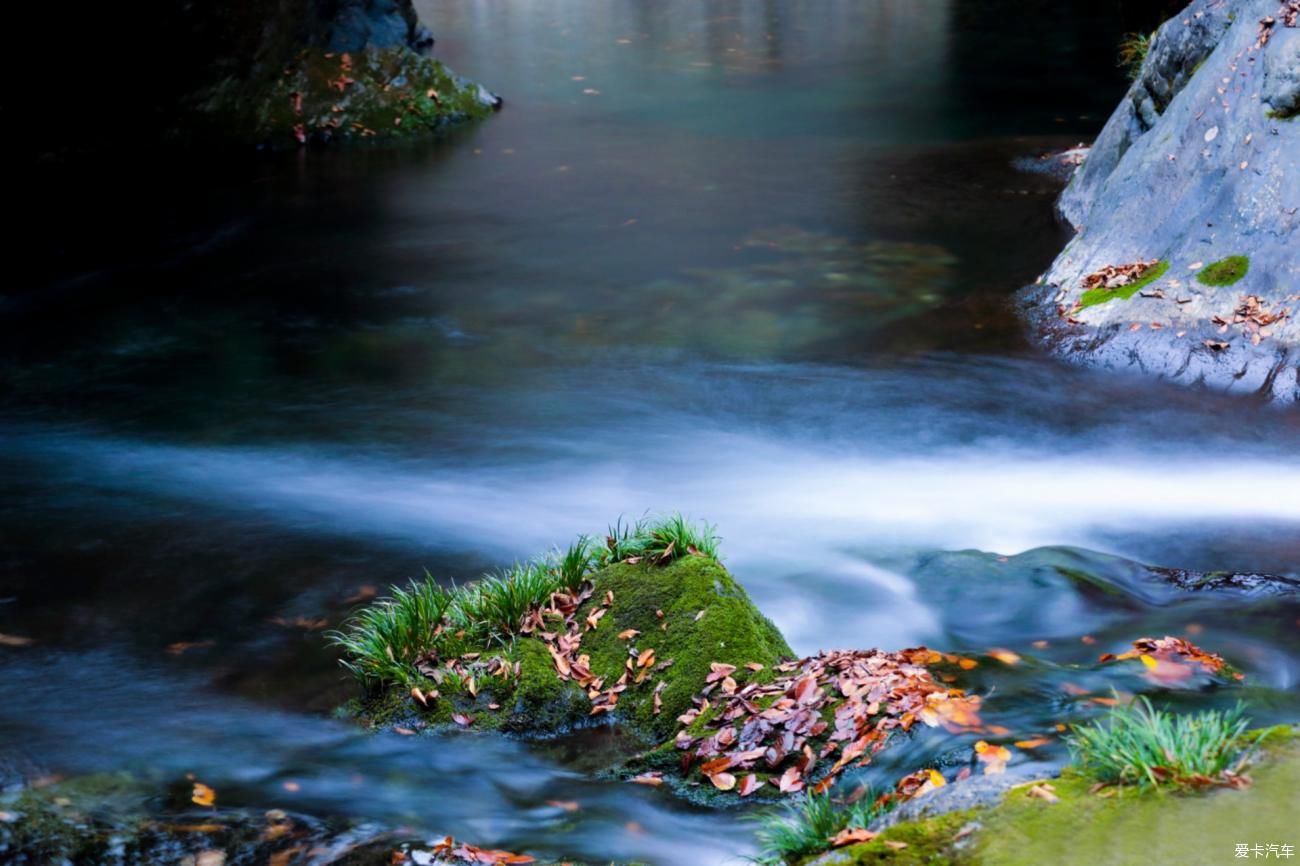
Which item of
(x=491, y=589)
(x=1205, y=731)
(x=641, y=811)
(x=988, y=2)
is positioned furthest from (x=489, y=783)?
(x=988, y=2)

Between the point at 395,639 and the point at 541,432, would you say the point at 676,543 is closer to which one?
the point at 395,639

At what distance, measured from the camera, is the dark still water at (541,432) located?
5242mm

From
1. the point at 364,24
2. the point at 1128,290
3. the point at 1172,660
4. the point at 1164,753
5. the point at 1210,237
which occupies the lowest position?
the point at 1172,660

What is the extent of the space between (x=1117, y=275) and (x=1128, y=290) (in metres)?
0.28

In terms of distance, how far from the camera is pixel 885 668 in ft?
15.4

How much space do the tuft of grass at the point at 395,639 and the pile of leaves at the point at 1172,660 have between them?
299 cm

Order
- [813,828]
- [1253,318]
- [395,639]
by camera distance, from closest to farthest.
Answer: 1. [813,828]
2. [395,639]
3. [1253,318]

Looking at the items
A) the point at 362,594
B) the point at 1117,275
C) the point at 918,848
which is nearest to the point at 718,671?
the point at 918,848

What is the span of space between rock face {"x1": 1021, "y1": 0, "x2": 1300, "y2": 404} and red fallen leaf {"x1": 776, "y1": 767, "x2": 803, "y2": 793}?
5925 mm

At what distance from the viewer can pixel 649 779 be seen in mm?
4609

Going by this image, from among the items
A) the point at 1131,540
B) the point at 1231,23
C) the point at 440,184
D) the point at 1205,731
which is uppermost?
the point at 1231,23

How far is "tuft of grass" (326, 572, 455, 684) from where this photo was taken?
550 centimetres

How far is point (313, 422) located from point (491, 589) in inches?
158

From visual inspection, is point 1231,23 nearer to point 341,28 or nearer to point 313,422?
point 313,422
